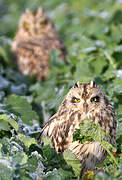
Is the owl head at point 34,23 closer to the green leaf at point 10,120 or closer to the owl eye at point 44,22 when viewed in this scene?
the owl eye at point 44,22

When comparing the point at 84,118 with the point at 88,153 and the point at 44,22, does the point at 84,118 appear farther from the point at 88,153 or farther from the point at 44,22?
the point at 44,22

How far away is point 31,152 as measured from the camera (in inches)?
148

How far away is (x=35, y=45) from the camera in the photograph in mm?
8383

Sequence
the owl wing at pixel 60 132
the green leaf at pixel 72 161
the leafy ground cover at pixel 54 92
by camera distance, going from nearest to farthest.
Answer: the leafy ground cover at pixel 54 92 → the green leaf at pixel 72 161 → the owl wing at pixel 60 132

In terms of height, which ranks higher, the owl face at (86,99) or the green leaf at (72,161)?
the owl face at (86,99)

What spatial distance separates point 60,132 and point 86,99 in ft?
1.37

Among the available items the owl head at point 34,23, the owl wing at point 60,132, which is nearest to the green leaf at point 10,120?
the owl wing at point 60,132

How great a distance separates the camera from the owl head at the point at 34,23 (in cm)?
944

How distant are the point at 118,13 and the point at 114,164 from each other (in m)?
6.35

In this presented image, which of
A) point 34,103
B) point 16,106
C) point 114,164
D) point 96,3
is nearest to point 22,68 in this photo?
point 34,103

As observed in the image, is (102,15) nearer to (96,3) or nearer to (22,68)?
(22,68)

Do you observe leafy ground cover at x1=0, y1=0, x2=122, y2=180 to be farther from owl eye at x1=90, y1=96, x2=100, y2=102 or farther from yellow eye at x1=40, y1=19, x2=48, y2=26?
yellow eye at x1=40, y1=19, x2=48, y2=26

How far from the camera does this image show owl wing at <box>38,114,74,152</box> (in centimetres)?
387

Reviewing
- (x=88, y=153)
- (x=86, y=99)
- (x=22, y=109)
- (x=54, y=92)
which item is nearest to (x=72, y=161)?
(x=88, y=153)
